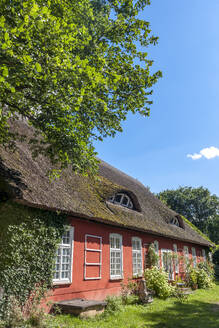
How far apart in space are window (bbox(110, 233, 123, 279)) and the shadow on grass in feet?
8.19

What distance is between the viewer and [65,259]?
8.65 metres

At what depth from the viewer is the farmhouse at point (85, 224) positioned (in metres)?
7.66

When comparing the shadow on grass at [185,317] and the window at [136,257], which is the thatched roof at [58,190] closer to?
the window at [136,257]

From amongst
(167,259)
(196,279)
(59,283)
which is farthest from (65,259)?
(196,279)

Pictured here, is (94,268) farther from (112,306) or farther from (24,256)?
(24,256)

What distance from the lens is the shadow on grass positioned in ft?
25.2

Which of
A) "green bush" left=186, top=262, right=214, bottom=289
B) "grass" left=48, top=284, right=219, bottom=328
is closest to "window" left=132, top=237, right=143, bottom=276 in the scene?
"grass" left=48, top=284, right=219, bottom=328

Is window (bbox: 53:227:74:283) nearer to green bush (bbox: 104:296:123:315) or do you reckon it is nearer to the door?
green bush (bbox: 104:296:123:315)

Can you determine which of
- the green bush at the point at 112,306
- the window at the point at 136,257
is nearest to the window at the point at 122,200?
the window at the point at 136,257

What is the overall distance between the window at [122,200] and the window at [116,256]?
1900mm

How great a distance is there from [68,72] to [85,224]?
19.3 feet

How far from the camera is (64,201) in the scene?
27.6 feet

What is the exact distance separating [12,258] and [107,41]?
7.41 metres

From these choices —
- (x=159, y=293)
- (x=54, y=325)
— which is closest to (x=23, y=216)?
(x=54, y=325)
